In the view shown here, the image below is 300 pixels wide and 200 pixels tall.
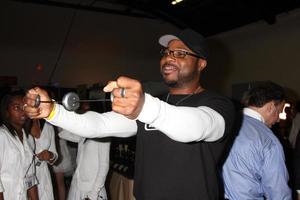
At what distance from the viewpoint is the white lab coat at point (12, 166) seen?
235 cm

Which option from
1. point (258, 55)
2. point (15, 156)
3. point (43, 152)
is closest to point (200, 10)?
point (258, 55)

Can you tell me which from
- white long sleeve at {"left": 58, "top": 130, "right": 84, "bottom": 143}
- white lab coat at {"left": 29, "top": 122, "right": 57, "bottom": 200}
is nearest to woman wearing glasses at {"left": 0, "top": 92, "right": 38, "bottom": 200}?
white lab coat at {"left": 29, "top": 122, "right": 57, "bottom": 200}

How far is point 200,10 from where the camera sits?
27.8 ft

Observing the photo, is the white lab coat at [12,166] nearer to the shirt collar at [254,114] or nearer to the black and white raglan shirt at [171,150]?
the black and white raglan shirt at [171,150]

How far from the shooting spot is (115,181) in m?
4.09

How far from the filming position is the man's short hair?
2.31m

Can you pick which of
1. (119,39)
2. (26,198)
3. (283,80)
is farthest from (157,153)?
(119,39)

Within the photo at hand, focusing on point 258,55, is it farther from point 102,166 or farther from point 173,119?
point 173,119

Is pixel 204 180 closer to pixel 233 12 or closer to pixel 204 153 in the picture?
pixel 204 153

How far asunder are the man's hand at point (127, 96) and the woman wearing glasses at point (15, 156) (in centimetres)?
161

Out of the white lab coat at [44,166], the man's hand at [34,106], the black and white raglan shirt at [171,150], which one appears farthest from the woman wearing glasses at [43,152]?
the man's hand at [34,106]

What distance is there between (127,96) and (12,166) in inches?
67.1

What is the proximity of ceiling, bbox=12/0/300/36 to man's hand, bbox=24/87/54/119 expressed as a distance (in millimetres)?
6759

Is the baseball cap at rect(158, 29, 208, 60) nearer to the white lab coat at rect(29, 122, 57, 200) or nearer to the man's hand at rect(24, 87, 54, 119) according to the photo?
the man's hand at rect(24, 87, 54, 119)
